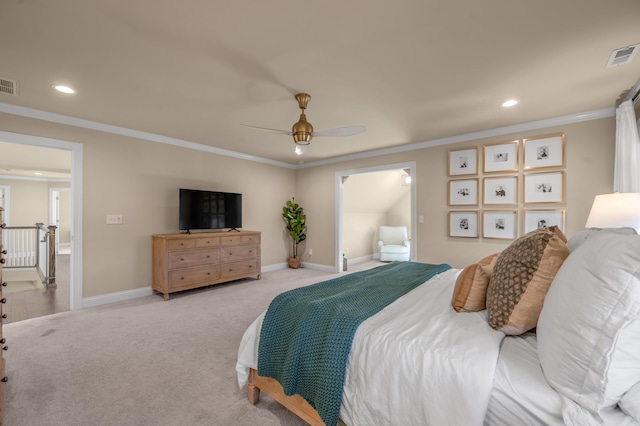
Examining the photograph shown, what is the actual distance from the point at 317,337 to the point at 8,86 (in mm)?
3652

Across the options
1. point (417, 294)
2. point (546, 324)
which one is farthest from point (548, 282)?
Answer: point (417, 294)

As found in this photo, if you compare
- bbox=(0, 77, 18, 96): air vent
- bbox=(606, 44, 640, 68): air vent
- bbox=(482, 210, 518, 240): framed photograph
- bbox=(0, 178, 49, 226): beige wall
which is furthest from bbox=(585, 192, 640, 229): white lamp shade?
bbox=(0, 178, 49, 226): beige wall

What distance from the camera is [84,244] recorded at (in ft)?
12.3

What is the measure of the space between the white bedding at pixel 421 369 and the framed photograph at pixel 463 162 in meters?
3.34

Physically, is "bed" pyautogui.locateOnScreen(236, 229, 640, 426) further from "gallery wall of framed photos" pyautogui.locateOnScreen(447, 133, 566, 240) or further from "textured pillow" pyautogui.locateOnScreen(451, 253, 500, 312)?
"gallery wall of framed photos" pyautogui.locateOnScreen(447, 133, 566, 240)

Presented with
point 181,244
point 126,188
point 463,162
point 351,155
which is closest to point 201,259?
point 181,244

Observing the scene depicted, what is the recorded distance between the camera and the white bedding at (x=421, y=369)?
1041 millimetres

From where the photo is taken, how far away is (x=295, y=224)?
629cm

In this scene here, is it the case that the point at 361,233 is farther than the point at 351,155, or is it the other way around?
the point at 361,233

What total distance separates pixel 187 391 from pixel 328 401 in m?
1.22

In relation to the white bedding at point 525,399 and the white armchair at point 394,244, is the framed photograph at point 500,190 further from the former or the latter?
the white bedding at point 525,399

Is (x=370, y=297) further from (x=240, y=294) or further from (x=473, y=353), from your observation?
(x=240, y=294)

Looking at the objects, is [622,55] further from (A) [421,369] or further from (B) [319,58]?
(A) [421,369]

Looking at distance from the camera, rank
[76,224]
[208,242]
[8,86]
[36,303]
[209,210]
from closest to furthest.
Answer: [8,86] < [76,224] < [36,303] < [208,242] < [209,210]
